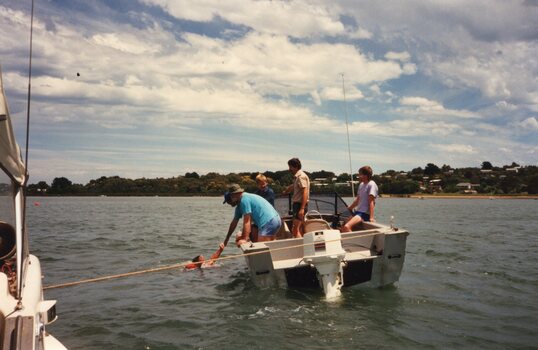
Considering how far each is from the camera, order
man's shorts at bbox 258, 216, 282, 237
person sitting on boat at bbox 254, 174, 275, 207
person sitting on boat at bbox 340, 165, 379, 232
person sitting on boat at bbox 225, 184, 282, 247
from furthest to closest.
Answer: person sitting on boat at bbox 254, 174, 275, 207
person sitting on boat at bbox 340, 165, 379, 232
man's shorts at bbox 258, 216, 282, 237
person sitting on boat at bbox 225, 184, 282, 247

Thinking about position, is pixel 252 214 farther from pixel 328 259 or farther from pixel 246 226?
pixel 328 259

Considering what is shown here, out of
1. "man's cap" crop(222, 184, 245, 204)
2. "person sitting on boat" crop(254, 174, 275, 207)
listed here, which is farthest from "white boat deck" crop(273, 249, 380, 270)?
"person sitting on boat" crop(254, 174, 275, 207)

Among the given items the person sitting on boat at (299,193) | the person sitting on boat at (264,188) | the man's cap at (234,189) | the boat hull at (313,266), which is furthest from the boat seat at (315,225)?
the person sitting on boat at (264,188)

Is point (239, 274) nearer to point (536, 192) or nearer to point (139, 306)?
point (139, 306)

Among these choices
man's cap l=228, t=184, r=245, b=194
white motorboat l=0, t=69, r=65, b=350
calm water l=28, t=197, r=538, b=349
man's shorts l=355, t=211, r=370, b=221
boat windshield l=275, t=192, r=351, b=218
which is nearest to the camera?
white motorboat l=0, t=69, r=65, b=350

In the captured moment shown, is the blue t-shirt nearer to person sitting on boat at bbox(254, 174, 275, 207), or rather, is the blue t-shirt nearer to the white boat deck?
the white boat deck

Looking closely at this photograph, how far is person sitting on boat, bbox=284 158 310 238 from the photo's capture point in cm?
902

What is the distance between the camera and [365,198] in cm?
971

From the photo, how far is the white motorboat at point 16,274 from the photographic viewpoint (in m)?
3.01

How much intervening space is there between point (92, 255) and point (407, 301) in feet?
37.9

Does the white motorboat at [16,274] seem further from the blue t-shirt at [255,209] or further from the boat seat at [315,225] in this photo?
the boat seat at [315,225]

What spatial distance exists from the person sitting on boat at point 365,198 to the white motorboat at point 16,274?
6435 millimetres

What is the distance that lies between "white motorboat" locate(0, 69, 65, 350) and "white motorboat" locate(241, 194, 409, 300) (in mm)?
4180

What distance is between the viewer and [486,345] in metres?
6.09
